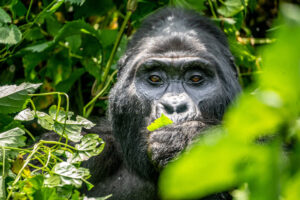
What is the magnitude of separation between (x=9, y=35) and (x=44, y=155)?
140cm

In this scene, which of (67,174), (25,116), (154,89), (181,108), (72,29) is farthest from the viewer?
(72,29)

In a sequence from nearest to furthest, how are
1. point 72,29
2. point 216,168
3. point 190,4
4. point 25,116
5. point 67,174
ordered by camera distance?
point 216,168
point 67,174
point 25,116
point 72,29
point 190,4

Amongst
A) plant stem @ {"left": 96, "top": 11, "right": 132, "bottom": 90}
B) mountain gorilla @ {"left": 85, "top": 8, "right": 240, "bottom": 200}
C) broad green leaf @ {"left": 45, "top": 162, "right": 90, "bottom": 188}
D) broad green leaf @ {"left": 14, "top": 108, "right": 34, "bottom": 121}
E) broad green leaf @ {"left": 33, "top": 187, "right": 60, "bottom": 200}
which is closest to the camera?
broad green leaf @ {"left": 33, "top": 187, "right": 60, "bottom": 200}

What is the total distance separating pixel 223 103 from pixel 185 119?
613 millimetres

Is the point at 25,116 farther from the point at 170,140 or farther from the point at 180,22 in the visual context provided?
the point at 180,22

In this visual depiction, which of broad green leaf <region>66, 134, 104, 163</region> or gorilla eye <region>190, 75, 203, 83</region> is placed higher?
broad green leaf <region>66, 134, 104, 163</region>

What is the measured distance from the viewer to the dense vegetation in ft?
1.77

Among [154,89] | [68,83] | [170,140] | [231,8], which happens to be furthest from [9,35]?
[231,8]

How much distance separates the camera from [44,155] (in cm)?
227

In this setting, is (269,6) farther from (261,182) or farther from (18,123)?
(261,182)

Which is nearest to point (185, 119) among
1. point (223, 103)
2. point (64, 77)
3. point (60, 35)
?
point (223, 103)

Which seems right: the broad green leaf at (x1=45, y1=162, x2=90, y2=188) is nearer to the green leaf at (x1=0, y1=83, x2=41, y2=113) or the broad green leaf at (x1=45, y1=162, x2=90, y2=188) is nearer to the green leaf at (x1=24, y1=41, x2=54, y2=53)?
the green leaf at (x1=0, y1=83, x2=41, y2=113)

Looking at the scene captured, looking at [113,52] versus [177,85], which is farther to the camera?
[113,52]

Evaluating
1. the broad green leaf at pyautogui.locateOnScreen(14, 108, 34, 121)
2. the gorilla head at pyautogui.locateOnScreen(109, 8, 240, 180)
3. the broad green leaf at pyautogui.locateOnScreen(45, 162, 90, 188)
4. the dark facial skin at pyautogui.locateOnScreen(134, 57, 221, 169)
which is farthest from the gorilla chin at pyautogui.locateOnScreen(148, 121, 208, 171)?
the broad green leaf at pyautogui.locateOnScreen(14, 108, 34, 121)
